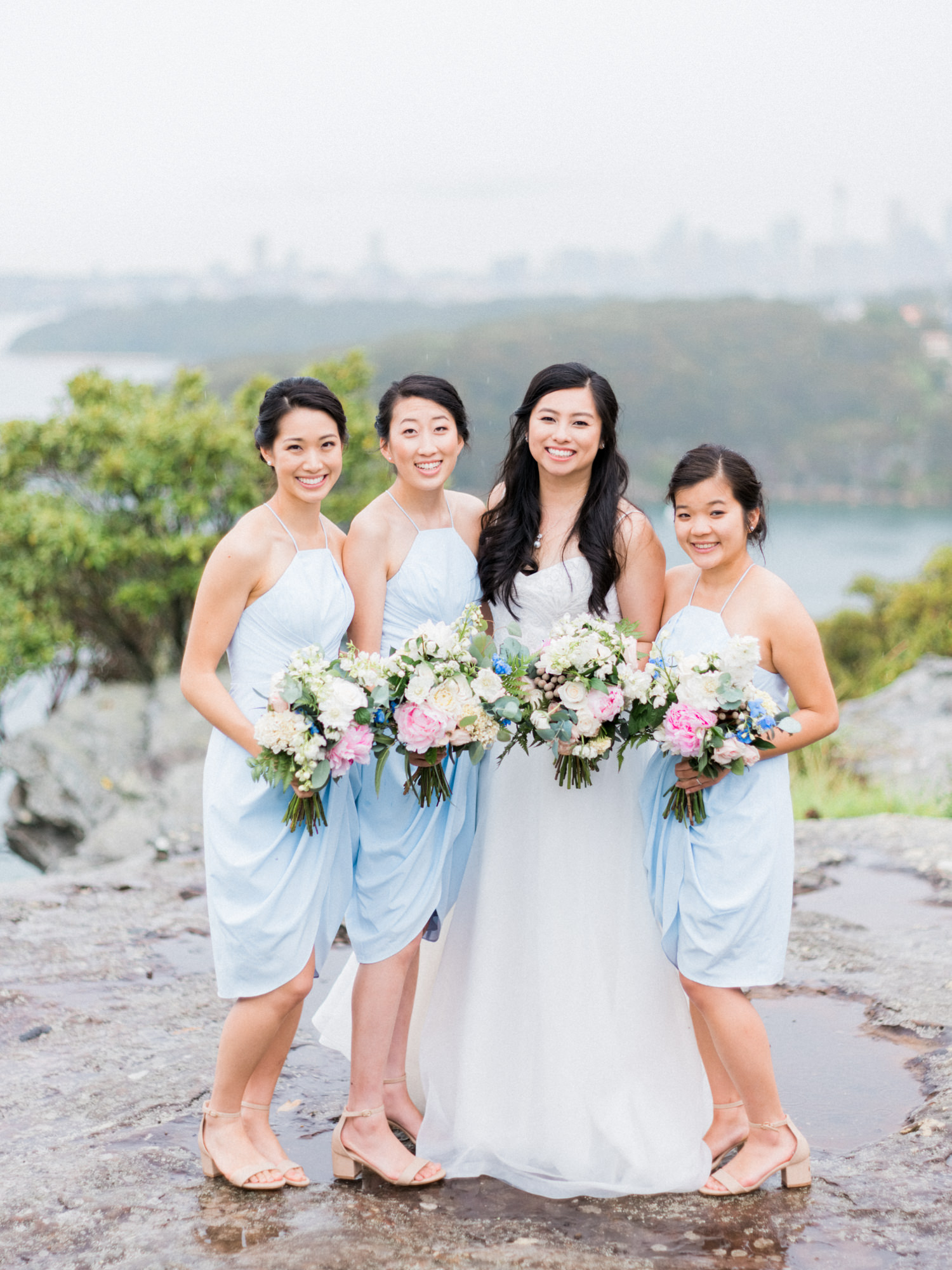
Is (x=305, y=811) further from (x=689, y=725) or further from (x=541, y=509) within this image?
(x=541, y=509)

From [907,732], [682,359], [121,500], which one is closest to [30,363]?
[682,359]

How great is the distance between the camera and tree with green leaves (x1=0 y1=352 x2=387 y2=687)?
47.7ft

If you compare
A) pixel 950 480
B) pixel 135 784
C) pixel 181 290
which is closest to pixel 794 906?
pixel 135 784

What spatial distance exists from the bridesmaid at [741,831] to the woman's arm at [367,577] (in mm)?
909

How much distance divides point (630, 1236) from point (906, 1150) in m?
1.10

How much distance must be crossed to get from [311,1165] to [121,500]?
12236mm

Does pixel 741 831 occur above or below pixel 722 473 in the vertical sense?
below

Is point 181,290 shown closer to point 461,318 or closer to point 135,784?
point 461,318

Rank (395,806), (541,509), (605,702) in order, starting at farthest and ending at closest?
1. (541,509)
2. (395,806)
3. (605,702)

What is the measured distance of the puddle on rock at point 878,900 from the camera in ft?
21.3

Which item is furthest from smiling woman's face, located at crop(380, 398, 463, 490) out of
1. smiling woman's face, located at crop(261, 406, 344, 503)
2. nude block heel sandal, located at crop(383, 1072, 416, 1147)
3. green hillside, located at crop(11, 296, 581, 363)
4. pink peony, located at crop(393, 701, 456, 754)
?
green hillside, located at crop(11, 296, 581, 363)

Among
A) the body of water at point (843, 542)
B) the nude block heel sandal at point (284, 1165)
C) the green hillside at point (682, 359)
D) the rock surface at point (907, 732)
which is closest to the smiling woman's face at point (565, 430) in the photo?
the nude block heel sandal at point (284, 1165)

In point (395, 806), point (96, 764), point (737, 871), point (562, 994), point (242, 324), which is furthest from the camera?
point (242, 324)

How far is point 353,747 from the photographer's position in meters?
3.38
